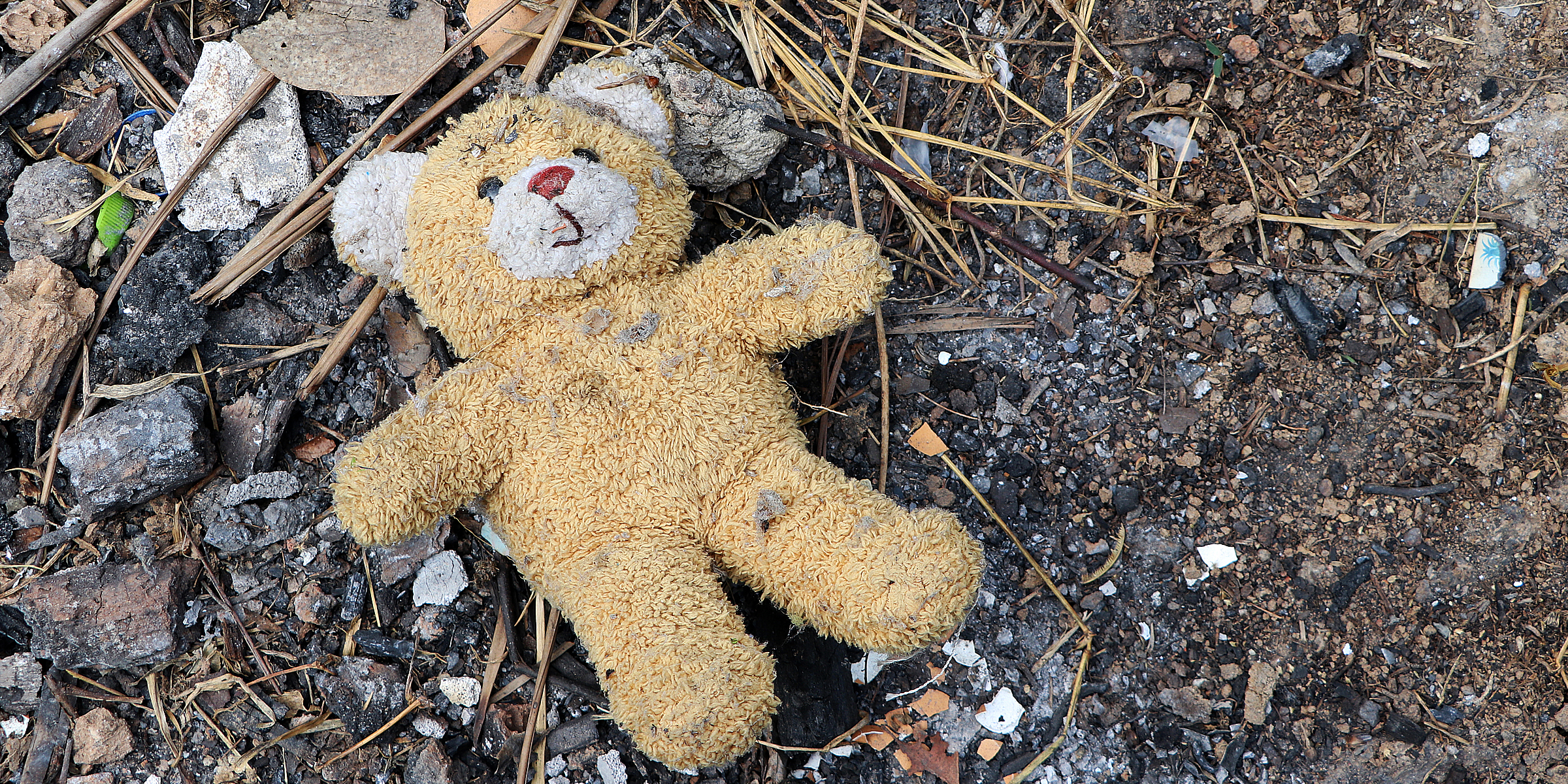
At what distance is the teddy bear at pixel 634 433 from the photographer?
1462mm

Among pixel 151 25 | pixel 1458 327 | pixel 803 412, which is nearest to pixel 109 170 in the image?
pixel 151 25

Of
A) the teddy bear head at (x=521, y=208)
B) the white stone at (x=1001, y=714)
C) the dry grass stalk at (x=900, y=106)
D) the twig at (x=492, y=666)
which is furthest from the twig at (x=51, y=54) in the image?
the white stone at (x=1001, y=714)

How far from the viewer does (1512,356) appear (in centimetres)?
189

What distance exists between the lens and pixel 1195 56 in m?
1.98

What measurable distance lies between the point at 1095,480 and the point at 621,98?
1.30 metres

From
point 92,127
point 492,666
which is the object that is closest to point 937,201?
point 492,666

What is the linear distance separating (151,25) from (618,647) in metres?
1.80

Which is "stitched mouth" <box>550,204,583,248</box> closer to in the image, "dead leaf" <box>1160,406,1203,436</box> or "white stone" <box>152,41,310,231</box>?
"white stone" <box>152,41,310,231</box>

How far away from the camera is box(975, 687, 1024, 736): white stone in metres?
1.88

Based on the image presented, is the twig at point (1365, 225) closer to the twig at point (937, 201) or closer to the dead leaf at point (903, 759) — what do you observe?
the twig at point (937, 201)

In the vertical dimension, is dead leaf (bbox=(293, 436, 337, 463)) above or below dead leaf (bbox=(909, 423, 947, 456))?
above

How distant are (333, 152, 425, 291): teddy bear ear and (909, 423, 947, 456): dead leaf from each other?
3.72 ft

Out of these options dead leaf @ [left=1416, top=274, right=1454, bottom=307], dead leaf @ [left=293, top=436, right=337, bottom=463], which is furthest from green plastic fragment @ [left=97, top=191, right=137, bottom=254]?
dead leaf @ [left=1416, top=274, right=1454, bottom=307]

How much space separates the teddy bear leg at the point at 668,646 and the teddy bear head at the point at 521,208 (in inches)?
18.6
